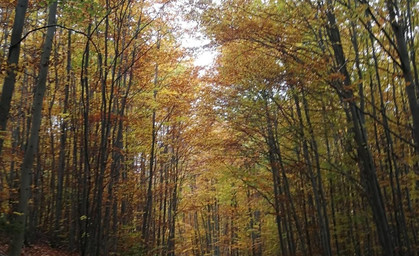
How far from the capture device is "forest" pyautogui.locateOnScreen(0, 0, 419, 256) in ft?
15.1

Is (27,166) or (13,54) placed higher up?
(13,54)

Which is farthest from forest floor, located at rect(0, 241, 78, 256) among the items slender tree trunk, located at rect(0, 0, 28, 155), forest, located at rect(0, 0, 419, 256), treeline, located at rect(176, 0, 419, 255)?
treeline, located at rect(176, 0, 419, 255)

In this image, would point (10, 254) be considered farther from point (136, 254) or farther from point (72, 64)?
point (72, 64)

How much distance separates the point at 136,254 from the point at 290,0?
8627 millimetres

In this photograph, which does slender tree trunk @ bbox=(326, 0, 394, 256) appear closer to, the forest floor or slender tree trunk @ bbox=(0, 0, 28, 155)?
slender tree trunk @ bbox=(0, 0, 28, 155)

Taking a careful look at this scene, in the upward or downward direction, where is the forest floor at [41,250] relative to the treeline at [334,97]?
downward

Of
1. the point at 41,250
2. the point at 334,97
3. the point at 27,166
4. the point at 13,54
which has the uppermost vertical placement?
the point at 334,97

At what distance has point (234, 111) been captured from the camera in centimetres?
861

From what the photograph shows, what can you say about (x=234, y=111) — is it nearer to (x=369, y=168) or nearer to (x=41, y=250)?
(x=369, y=168)

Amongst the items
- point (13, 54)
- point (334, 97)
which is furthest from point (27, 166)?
point (334, 97)

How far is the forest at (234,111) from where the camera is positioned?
4617 mm

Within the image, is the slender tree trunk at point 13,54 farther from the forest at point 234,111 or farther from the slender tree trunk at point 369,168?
the slender tree trunk at point 369,168

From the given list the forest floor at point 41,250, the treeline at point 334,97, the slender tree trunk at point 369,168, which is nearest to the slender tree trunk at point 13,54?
the treeline at point 334,97

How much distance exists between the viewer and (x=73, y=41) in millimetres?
9430
